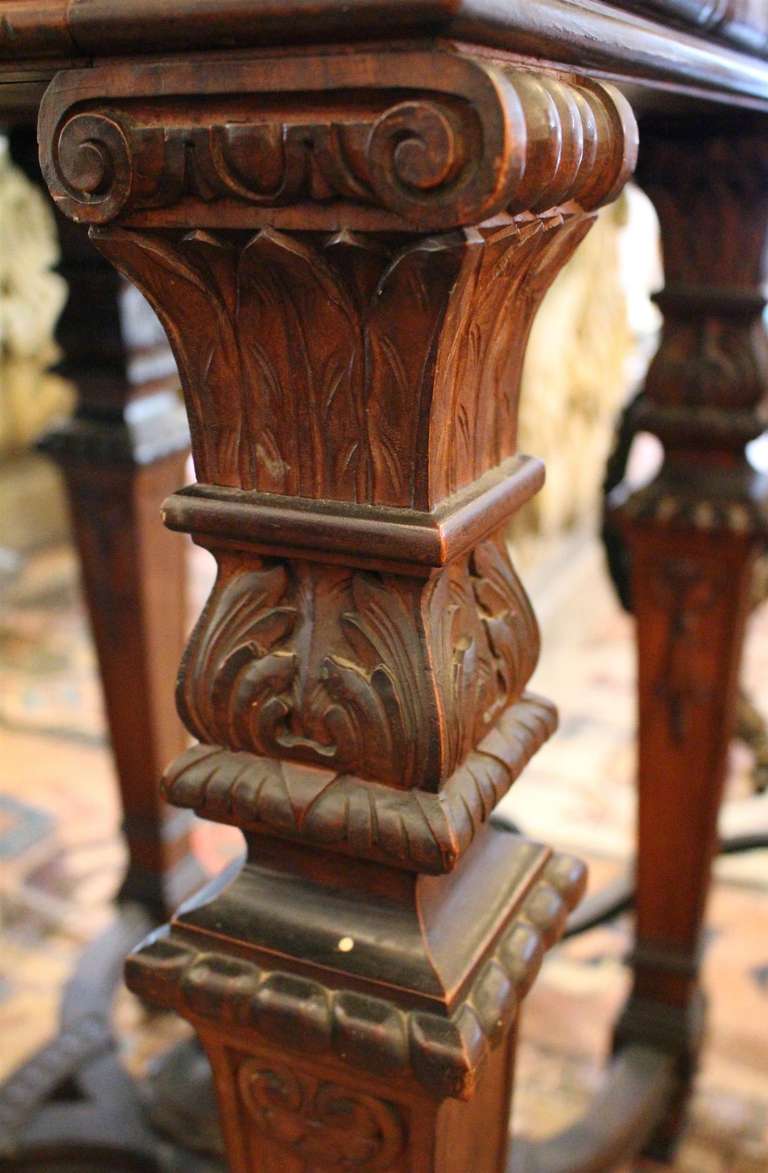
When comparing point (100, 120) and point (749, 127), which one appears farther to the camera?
point (749, 127)

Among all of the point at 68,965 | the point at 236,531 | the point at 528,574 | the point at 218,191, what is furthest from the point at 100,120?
the point at 528,574

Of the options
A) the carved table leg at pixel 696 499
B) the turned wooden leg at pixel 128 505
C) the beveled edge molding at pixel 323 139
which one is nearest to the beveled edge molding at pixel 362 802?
the beveled edge molding at pixel 323 139

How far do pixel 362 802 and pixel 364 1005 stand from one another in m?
0.09

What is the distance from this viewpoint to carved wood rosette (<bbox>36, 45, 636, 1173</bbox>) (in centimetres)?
37

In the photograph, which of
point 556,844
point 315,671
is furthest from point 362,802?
point 556,844

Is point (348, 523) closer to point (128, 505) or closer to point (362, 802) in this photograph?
point (362, 802)

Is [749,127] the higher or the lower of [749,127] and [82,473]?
the higher

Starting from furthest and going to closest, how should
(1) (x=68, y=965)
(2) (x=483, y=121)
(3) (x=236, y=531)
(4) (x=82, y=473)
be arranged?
(1) (x=68, y=965) → (4) (x=82, y=473) → (3) (x=236, y=531) → (2) (x=483, y=121)

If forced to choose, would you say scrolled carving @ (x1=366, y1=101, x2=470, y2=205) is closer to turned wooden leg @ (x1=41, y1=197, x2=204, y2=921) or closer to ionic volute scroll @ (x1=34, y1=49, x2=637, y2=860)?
ionic volute scroll @ (x1=34, y1=49, x2=637, y2=860)

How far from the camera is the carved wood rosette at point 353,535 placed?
371 millimetres

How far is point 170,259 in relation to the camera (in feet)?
1.37

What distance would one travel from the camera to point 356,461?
0.44m

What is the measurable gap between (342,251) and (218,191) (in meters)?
0.05

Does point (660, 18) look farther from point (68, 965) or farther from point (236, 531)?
point (68, 965)
